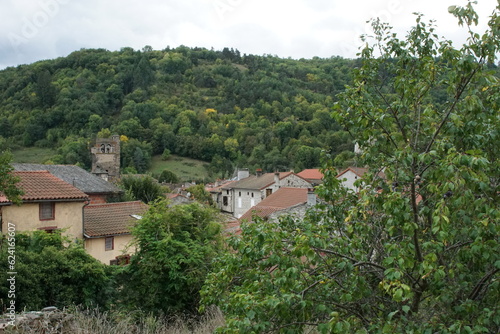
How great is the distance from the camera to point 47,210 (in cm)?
1761

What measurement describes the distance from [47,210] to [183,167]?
75.0 m

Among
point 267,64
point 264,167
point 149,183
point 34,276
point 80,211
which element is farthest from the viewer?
point 267,64

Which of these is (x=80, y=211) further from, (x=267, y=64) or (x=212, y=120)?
(x=267, y=64)

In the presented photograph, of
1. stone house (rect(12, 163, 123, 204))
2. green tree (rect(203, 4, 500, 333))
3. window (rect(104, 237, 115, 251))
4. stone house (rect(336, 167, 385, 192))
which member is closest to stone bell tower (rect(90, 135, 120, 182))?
stone house (rect(12, 163, 123, 204))

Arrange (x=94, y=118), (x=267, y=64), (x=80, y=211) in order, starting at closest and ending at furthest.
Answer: (x=80, y=211)
(x=94, y=118)
(x=267, y=64)

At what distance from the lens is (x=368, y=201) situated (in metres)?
4.26

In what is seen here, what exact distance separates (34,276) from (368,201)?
31.4 ft

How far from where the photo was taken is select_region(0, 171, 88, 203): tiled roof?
17188 mm

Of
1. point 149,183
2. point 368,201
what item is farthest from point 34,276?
point 149,183

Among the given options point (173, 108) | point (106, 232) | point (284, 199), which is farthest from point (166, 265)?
point (173, 108)

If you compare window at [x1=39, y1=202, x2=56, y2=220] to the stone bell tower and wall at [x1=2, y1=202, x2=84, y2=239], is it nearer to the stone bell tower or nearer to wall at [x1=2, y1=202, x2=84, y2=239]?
wall at [x1=2, y1=202, x2=84, y2=239]

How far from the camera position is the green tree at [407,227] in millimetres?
3658

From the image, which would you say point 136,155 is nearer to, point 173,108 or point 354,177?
point 173,108

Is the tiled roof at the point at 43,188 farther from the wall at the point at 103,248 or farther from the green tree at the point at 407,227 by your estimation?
the green tree at the point at 407,227
